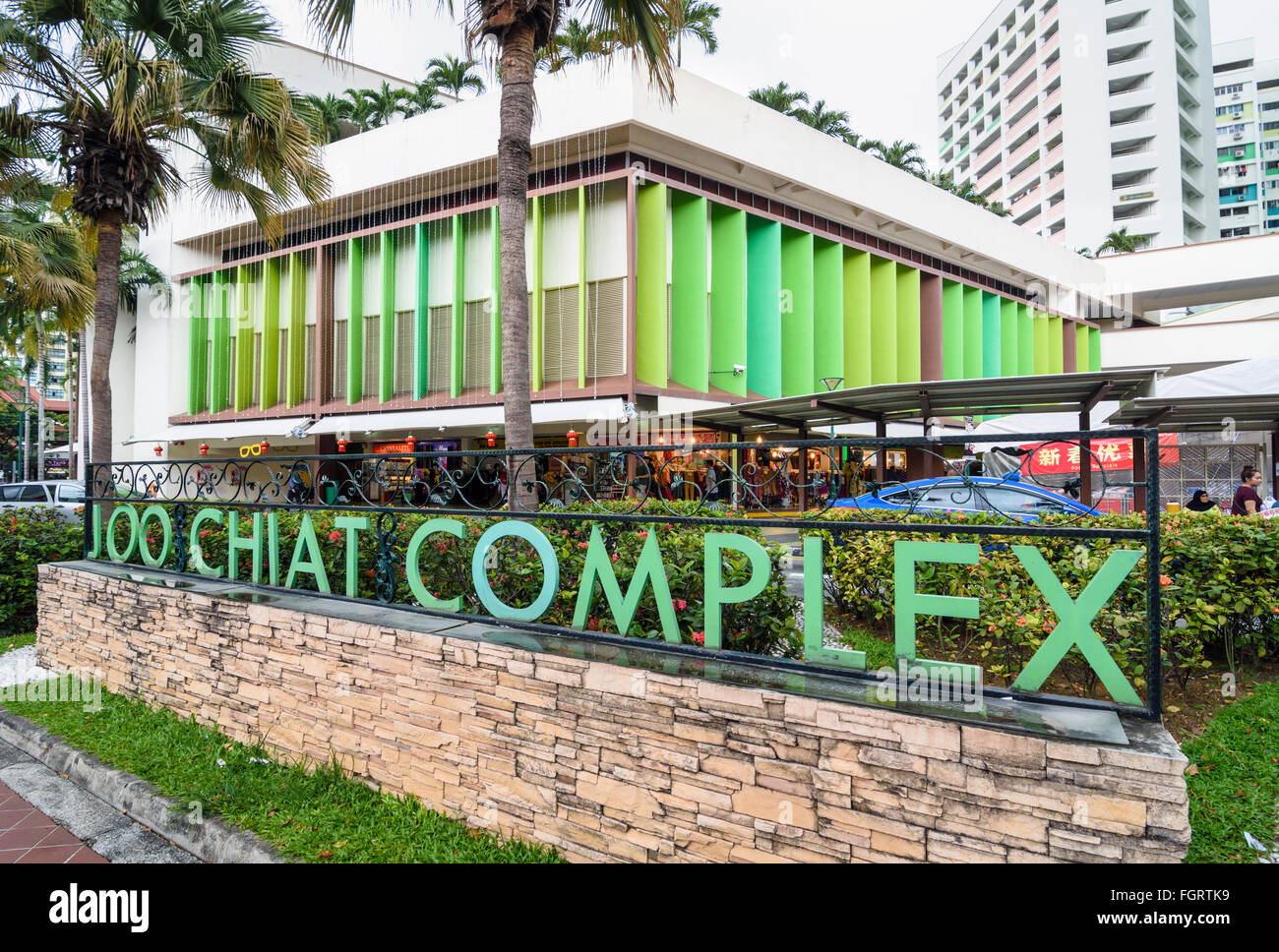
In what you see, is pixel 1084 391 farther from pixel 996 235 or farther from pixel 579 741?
pixel 996 235

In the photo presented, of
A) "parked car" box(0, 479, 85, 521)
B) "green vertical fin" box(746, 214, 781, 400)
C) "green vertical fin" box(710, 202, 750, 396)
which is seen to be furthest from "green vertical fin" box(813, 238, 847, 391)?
"parked car" box(0, 479, 85, 521)

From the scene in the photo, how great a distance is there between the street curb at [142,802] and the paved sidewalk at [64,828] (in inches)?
1.7

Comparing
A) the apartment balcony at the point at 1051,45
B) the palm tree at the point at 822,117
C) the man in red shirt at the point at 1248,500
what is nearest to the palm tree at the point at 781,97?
the palm tree at the point at 822,117

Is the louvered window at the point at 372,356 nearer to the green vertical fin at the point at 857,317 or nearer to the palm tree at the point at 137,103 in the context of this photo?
the palm tree at the point at 137,103

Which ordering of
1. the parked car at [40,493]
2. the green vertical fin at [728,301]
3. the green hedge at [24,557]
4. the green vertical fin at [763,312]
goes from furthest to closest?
the parked car at [40,493], the green vertical fin at [763,312], the green vertical fin at [728,301], the green hedge at [24,557]

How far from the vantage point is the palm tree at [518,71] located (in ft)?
20.9

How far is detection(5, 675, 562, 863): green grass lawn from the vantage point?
11.4 ft

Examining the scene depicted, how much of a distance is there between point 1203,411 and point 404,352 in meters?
16.3

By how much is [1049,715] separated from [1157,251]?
3570 centimetres

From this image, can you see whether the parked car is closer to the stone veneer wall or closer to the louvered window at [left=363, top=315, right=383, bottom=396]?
the louvered window at [left=363, top=315, right=383, bottom=396]

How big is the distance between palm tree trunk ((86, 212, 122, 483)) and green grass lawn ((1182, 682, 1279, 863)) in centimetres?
1115

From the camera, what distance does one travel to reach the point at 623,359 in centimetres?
1508
